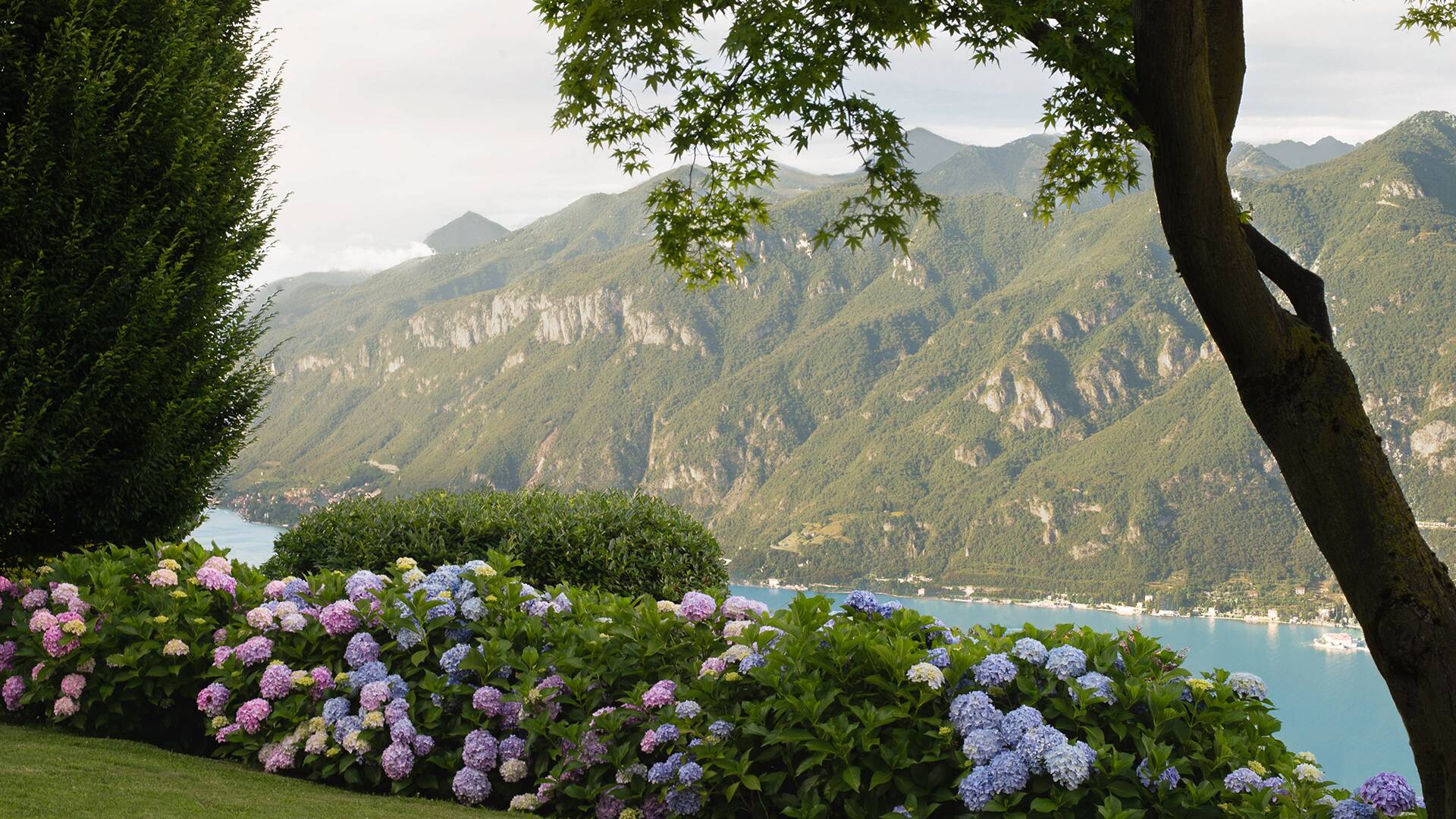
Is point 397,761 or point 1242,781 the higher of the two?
point 1242,781

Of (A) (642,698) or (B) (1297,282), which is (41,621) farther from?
(B) (1297,282)

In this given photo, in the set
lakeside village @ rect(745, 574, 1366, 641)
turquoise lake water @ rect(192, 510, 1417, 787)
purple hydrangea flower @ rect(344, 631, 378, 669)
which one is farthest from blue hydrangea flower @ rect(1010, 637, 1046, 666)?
lakeside village @ rect(745, 574, 1366, 641)

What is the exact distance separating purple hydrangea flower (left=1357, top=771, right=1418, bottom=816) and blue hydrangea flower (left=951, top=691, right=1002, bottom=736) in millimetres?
1306

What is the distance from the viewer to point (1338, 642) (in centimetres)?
7419

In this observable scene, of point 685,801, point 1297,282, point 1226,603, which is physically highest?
point 1297,282

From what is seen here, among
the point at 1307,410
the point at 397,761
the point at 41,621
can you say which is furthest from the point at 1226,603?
the point at 41,621

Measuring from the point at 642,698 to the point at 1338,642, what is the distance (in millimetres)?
84934

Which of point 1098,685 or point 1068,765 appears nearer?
point 1068,765

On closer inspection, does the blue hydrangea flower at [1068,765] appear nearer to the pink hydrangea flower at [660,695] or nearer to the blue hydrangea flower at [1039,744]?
the blue hydrangea flower at [1039,744]

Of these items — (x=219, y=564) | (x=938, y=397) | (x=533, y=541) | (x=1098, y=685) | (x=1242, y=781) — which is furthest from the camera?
(x=938, y=397)

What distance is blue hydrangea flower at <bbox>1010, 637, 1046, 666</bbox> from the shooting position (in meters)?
4.18

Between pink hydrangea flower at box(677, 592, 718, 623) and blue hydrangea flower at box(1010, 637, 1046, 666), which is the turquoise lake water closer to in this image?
pink hydrangea flower at box(677, 592, 718, 623)

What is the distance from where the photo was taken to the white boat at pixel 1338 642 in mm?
72125

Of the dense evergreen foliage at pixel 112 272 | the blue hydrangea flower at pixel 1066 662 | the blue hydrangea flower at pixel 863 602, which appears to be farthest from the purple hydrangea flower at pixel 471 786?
the dense evergreen foliage at pixel 112 272
